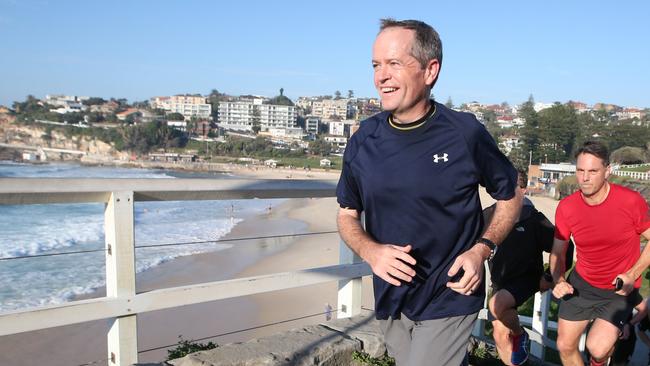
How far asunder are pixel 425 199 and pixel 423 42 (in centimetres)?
52

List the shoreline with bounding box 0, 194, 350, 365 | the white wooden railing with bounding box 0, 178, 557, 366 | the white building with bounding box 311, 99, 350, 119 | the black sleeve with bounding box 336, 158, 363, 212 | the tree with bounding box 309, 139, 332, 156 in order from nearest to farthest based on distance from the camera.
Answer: the black sleeve with bounding box 336, 158, 363, 212 → the white wooden railing with bounding box 0, 178, 557, 366 → the shoreline with bounding box 0, 194, 350, 365 → the tree with bounding box 309, 139, 332, 156 → the white building with bounding box 311, 99, 350, 119

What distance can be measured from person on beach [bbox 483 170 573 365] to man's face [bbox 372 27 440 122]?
5.76 feet

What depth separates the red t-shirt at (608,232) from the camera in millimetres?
3297

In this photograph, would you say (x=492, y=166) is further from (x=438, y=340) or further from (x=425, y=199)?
→ (x=438, y=340)

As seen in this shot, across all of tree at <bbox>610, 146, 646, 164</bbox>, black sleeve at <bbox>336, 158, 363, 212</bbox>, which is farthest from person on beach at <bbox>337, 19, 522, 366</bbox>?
tree at <bbox>610, 146, 646, 164</bbox>

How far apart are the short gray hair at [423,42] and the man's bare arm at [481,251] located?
0.57m

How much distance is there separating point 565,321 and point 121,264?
8.36 ft

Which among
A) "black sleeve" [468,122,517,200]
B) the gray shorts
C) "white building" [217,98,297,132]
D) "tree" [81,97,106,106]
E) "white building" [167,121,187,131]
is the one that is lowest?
the gray shorts

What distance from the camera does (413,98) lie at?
1.94 metres

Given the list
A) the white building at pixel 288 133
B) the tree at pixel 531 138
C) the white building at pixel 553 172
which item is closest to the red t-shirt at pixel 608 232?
the white building at pixel 553 172

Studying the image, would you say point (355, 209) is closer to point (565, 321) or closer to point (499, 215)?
point (499, 215)

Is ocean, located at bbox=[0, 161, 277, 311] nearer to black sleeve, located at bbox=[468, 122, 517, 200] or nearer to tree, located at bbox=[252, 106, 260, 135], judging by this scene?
black sleeve, located at bbox=[468, 122, 517, 200]

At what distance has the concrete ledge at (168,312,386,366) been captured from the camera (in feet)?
9.27

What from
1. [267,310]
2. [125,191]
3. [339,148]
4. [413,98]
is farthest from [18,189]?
[339,148]
